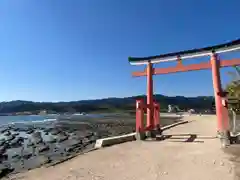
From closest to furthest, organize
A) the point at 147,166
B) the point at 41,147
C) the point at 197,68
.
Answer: the point at 147,166, the point at 197,68, the point at 41,147

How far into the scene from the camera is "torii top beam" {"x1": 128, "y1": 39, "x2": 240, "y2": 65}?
38.6 feet

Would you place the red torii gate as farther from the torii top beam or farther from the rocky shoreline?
the rocky shoreline

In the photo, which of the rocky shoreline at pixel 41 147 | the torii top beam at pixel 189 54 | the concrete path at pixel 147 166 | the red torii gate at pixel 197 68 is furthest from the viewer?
the rocky shoreline at pixel 41 147

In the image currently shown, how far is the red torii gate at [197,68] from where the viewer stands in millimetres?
11396

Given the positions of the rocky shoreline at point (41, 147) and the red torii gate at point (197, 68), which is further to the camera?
the rocky shoreline at point (41, 147)

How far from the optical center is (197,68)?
13.3m

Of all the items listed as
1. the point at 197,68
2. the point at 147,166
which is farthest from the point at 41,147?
the point at 197,68

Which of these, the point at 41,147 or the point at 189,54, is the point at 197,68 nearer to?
the point at 189,54

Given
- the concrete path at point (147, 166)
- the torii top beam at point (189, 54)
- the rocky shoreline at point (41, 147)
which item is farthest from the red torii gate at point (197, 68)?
the rocky shoreline at point (41, 147)

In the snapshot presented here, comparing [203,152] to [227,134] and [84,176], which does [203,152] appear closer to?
[227,134]

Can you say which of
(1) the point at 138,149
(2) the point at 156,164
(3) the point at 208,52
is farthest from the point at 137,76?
(2) the point at 156,164

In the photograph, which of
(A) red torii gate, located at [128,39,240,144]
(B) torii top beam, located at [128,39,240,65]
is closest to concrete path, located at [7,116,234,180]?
(A) red torii gate, located at [128,39,240,144]

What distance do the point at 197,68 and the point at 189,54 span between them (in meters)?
0.98

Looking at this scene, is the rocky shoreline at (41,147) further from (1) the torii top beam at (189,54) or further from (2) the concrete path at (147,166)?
(1) the torii top beam at (189,54)
